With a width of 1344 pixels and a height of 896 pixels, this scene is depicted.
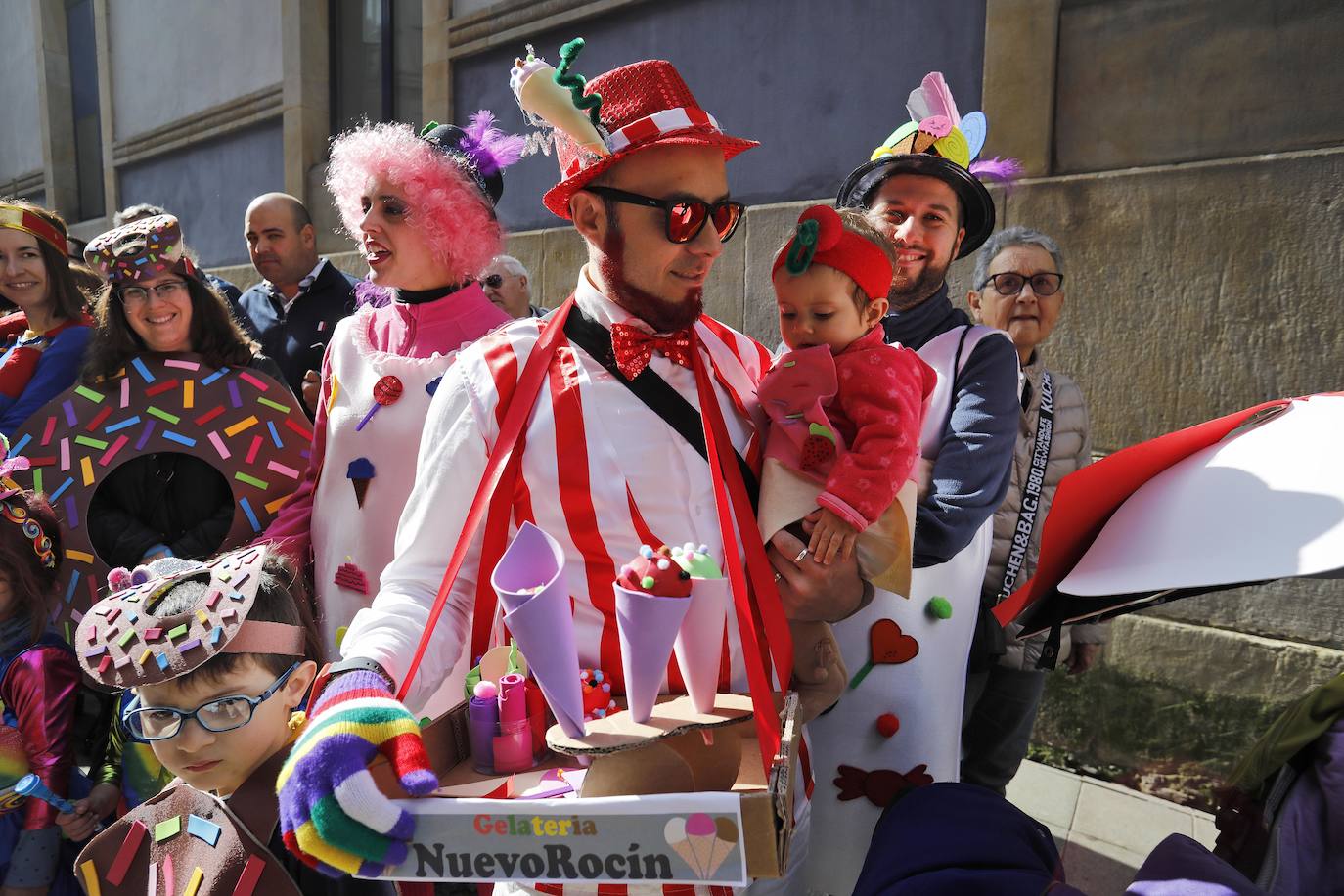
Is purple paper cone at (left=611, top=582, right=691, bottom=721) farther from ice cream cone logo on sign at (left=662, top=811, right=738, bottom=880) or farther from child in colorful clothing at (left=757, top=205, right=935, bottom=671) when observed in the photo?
child in colorful clothing at (left=757, top=205, right=935, bottom=671)

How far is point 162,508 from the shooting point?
2.69 meters

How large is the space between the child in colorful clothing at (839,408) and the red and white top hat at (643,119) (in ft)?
0.90

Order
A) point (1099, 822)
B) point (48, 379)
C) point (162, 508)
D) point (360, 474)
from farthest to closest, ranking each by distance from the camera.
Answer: point (1099, 822) < point (48, 379) < point (162, 508) < point (360, 474)

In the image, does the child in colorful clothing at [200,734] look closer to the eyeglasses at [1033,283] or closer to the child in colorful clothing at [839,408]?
the child in colorful clothing at [839,408]

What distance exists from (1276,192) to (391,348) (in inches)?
134

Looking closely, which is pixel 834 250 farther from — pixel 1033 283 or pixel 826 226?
pixel 1033 283

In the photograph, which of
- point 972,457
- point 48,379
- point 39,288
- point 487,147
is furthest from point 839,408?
point 39,288

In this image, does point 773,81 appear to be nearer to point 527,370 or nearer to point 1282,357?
point 1282,357

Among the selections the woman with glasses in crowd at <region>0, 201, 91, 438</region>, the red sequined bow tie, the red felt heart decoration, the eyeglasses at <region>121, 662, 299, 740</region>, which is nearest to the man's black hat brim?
the red sequined bow tie

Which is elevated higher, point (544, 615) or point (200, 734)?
point (544, 615)

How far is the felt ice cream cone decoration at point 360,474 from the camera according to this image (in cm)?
256

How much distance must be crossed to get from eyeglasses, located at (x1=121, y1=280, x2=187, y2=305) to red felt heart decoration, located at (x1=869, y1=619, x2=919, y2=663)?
2.40 m

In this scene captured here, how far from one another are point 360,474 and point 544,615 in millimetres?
1572

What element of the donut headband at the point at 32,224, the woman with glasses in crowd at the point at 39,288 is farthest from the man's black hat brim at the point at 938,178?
the donut headband at the point at 32,224
